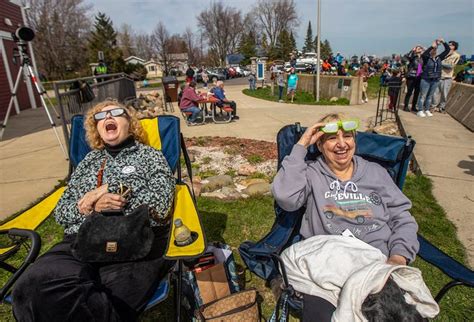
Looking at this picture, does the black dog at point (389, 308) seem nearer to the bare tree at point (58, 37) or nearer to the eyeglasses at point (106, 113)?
the eyeglasses at point (106, 113)

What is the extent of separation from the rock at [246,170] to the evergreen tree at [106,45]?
114ft

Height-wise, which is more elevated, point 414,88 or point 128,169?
point 128,169

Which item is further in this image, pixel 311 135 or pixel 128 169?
pixel 128 169

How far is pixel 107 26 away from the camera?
156 ft

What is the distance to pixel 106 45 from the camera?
4272cm

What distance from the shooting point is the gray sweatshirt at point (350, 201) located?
1.97 metres

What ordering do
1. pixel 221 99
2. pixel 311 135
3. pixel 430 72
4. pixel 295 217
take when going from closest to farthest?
1. pixel 311 135
2. pixel 295 217
3. pixel 430 72
4. pixel 221 99

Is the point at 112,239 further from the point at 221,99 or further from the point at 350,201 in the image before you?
the point at 221,99

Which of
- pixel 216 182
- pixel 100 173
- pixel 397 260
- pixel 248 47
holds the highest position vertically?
pixel 248 47

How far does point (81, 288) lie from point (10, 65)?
15505mm

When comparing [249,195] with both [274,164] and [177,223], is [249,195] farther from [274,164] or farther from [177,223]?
[177,223]

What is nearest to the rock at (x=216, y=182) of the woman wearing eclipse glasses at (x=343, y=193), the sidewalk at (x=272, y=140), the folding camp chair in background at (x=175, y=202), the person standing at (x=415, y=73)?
the folding camp chair in background at (x=175, y=202)

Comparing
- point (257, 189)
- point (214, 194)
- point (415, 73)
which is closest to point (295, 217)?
point (257, 189)

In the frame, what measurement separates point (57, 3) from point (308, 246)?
1934 inches
